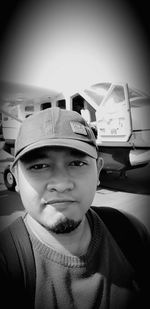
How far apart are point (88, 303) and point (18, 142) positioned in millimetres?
558

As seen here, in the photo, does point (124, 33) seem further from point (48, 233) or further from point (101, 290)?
point (101, 290)

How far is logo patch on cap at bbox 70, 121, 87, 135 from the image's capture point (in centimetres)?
78

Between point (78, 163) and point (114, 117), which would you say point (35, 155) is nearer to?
point (78, 163)

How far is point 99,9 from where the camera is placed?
84cm

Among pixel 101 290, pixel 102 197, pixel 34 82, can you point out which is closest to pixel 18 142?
pixel 34 82

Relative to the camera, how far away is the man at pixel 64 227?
658mm

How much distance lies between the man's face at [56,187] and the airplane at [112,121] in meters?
2.41

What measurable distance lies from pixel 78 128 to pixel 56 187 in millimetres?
243

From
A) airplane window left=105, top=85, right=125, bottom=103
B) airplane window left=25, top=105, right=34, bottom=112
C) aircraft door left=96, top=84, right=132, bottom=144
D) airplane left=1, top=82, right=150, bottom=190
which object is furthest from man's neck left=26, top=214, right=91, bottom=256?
airplane window left=105, top=85, right=125, bottom=103

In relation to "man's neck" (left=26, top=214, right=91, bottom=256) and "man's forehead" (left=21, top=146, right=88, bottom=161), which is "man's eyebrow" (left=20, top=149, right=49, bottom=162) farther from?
"man's neck" (left=26, top=214, right=91, bottom=256)

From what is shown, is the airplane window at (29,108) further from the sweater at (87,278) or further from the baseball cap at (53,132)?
the sweater at (87,278)

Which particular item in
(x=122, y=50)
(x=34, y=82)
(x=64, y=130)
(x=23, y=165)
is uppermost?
(x=122, y=50)

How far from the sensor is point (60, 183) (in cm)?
65

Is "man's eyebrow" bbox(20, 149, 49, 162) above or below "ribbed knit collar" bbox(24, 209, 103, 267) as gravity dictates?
above
